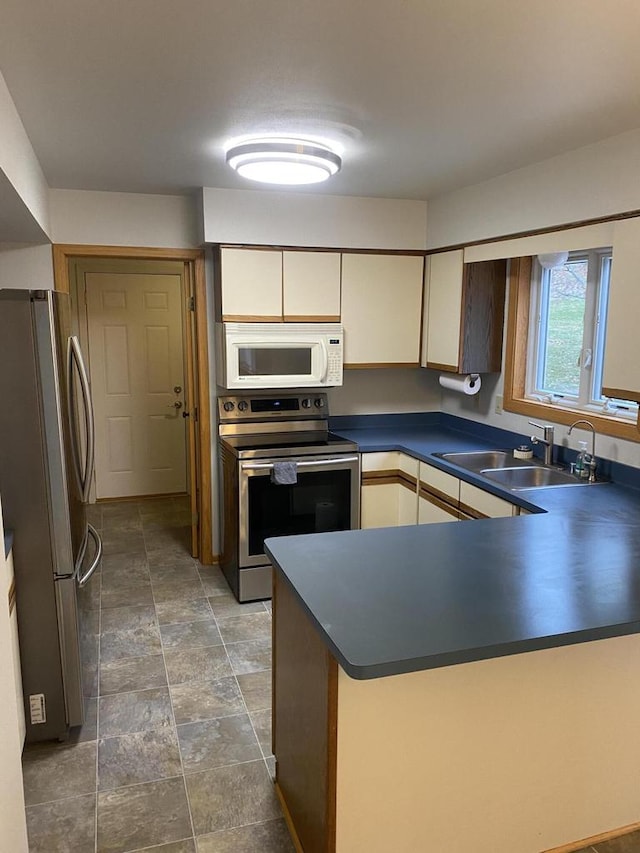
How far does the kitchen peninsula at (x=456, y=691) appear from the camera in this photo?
157 cm

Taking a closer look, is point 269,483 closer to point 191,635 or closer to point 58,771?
point 191,635

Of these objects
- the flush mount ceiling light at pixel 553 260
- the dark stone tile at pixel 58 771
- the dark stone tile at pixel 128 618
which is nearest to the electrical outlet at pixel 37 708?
the dark stone tile at pixel 58 771

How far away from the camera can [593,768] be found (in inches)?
76.1

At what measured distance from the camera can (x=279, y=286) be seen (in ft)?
12.4

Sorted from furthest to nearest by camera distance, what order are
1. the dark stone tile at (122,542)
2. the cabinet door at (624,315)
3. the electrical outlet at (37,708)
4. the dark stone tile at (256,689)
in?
the dark stone tile at (122,542), the dark stone tile at (256,689), the electrical outlet at (37,708), the cabinet door at (624,315)

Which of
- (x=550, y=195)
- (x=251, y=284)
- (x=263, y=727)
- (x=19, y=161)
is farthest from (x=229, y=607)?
(x=550, y=195)

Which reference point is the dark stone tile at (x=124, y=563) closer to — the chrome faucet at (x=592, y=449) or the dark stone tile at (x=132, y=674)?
the dark stone tile at (x=132, y=674)

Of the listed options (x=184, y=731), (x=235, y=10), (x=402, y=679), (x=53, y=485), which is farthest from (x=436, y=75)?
(x=184, y=731)

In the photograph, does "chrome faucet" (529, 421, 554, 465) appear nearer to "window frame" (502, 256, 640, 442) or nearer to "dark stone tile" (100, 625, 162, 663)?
"window frame" (502, 256, 640, 442)

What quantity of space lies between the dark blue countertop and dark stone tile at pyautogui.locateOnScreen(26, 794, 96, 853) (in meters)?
1.07

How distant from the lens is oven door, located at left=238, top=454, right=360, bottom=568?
11.9 feet

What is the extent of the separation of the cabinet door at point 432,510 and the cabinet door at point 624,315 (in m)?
1.16

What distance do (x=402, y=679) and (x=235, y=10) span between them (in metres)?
1.69

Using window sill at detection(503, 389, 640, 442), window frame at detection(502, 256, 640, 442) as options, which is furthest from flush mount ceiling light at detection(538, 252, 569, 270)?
window sill at detection(503, 389, 640, 442)
